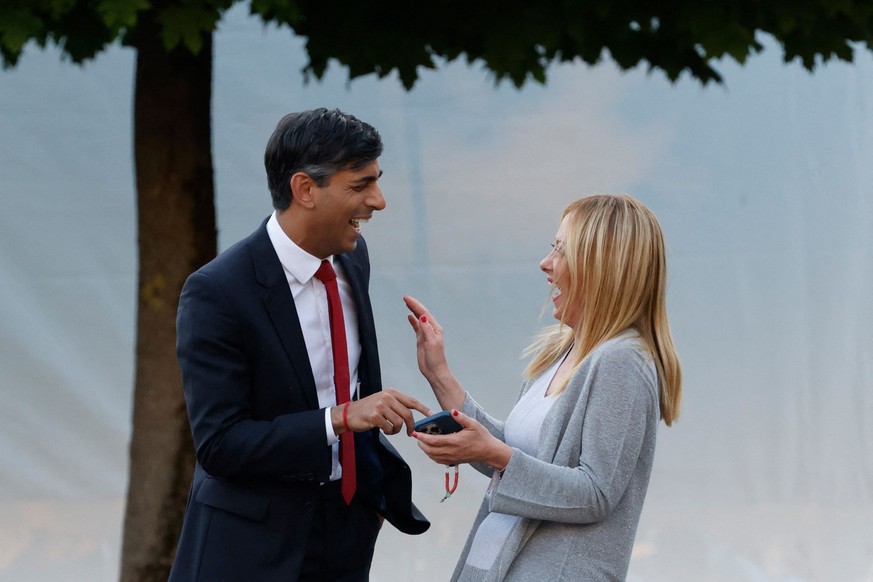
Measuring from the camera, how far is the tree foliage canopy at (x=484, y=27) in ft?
8.70

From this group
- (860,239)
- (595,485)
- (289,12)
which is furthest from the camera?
(860,239)

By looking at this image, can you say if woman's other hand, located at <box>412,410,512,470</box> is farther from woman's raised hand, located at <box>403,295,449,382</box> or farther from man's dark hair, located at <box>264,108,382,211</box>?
man's dark hair, located at <box>264,108,382,211</box>

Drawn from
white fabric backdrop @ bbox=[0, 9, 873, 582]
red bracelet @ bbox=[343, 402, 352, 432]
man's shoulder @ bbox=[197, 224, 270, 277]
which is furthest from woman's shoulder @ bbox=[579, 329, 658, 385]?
white fabric backdrop @ bbox=[0, 9, 873, 582]

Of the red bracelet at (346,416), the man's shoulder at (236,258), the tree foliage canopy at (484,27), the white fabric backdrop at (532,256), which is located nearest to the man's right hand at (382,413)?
the red bracelet at (346,416)

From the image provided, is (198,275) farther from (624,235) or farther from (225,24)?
(225,24)

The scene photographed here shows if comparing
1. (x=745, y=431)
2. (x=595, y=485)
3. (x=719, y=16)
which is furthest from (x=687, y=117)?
(x=595, y=485)

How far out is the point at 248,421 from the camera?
220 cm

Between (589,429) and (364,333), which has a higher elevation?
(364,333)

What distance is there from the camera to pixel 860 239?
423 centimetres

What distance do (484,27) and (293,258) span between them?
883 mm

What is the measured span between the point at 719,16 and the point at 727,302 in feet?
5.84

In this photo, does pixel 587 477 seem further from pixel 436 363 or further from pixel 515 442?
pixel 436 363

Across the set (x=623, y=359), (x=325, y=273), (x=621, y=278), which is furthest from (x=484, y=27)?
(x=623, y=359)

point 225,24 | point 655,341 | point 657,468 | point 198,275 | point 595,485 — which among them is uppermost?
point 225,24
